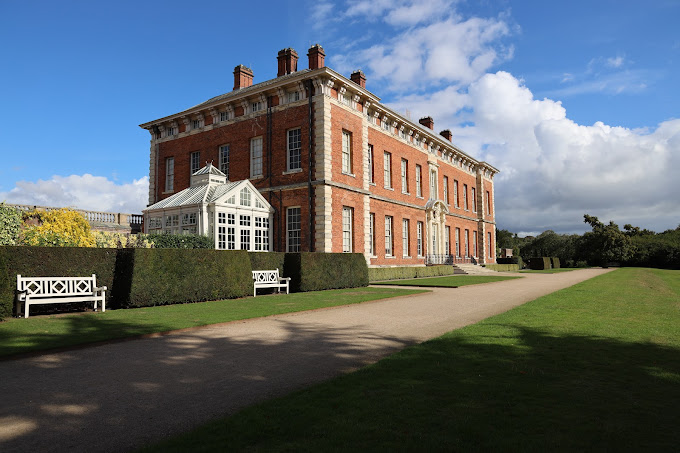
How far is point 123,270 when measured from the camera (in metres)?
11.8

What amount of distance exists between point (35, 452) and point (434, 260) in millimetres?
32221

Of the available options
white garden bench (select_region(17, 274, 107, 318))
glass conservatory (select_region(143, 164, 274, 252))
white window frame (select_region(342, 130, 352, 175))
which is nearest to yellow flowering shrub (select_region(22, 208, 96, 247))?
white garden bench (select_region(17, 274, 107, 318))

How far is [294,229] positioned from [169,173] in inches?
459

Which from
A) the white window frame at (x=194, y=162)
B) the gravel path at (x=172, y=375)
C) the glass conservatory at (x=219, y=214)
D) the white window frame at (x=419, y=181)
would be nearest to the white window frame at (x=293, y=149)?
the glass conservatory at (x=219, y=214)

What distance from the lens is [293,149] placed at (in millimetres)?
23969

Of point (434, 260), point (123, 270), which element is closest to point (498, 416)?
point (123, 270)

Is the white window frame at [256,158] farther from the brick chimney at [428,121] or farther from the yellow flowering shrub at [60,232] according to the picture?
the brick chimney at [428,121]

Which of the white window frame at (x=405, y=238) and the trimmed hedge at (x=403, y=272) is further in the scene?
the white window frame at (x=405, y=238)

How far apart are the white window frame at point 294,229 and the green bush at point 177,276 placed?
8.96m

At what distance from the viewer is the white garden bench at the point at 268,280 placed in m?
14.8

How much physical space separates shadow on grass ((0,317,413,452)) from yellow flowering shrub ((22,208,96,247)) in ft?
25.4

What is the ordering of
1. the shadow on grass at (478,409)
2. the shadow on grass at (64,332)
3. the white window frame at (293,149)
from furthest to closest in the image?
the white window frame at (293,149)
the shadow on grass at (64,332)
the shadow on grass at (478,409)

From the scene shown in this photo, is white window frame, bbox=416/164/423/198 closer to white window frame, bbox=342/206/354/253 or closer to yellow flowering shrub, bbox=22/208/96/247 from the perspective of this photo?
white window frame, bbox=342/206/354/253

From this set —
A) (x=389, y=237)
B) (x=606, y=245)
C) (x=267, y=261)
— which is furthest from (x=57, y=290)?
(x=606, y=245)
